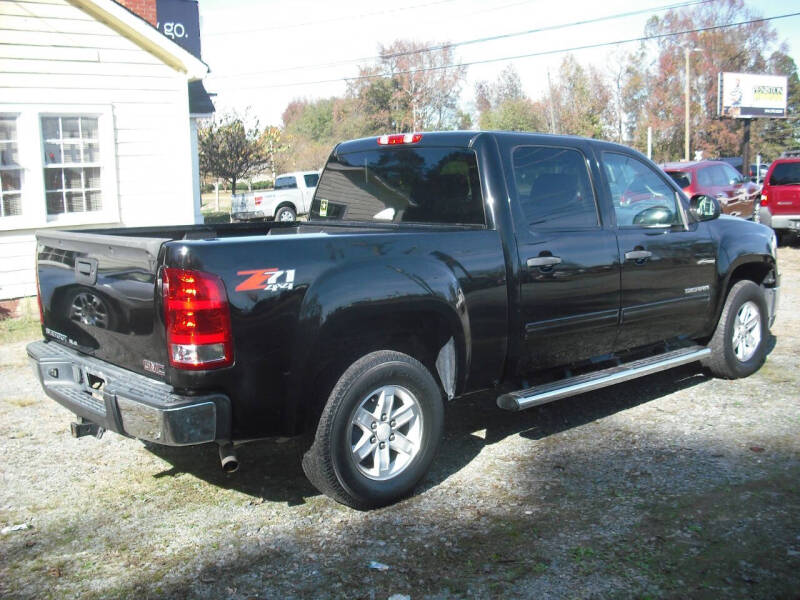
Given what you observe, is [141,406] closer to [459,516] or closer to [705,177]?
[459,516]

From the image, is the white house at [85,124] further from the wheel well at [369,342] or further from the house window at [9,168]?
the wheel well at [369,342]

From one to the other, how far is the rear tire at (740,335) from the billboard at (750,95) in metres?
37.3

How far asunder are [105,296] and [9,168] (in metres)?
7.03

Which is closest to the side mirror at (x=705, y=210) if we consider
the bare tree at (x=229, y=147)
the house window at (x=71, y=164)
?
the house window at (x=71, y=164)

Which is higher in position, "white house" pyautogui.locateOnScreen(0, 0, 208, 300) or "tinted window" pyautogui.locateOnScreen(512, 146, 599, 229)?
"white house" pyautogui.locateOnScreen(0, 0, 208, 300)

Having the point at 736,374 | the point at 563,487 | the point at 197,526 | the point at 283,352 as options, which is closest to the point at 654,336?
the point at 736,374

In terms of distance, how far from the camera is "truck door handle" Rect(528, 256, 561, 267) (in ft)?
14.7

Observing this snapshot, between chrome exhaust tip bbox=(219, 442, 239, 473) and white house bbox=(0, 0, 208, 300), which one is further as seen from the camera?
white house bbox=(0, 0, 208, 300)

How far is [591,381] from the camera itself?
477cm

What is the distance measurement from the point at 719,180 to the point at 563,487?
43.4ft

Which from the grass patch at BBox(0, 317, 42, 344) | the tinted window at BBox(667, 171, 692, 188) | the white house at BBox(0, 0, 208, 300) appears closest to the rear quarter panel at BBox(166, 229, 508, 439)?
the grass patch at BBox(0, 317, 42, 344)

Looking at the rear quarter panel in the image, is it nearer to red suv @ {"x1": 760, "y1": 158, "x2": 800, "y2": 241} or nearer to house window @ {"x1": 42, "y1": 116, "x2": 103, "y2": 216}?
house window @ {"x1": 42, "y1": 116, "x2": 103, "y2": 216}

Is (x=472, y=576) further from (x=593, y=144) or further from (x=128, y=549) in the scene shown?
(x=593, y=144)

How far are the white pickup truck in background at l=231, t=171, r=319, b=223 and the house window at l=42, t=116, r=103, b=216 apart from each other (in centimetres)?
1553
